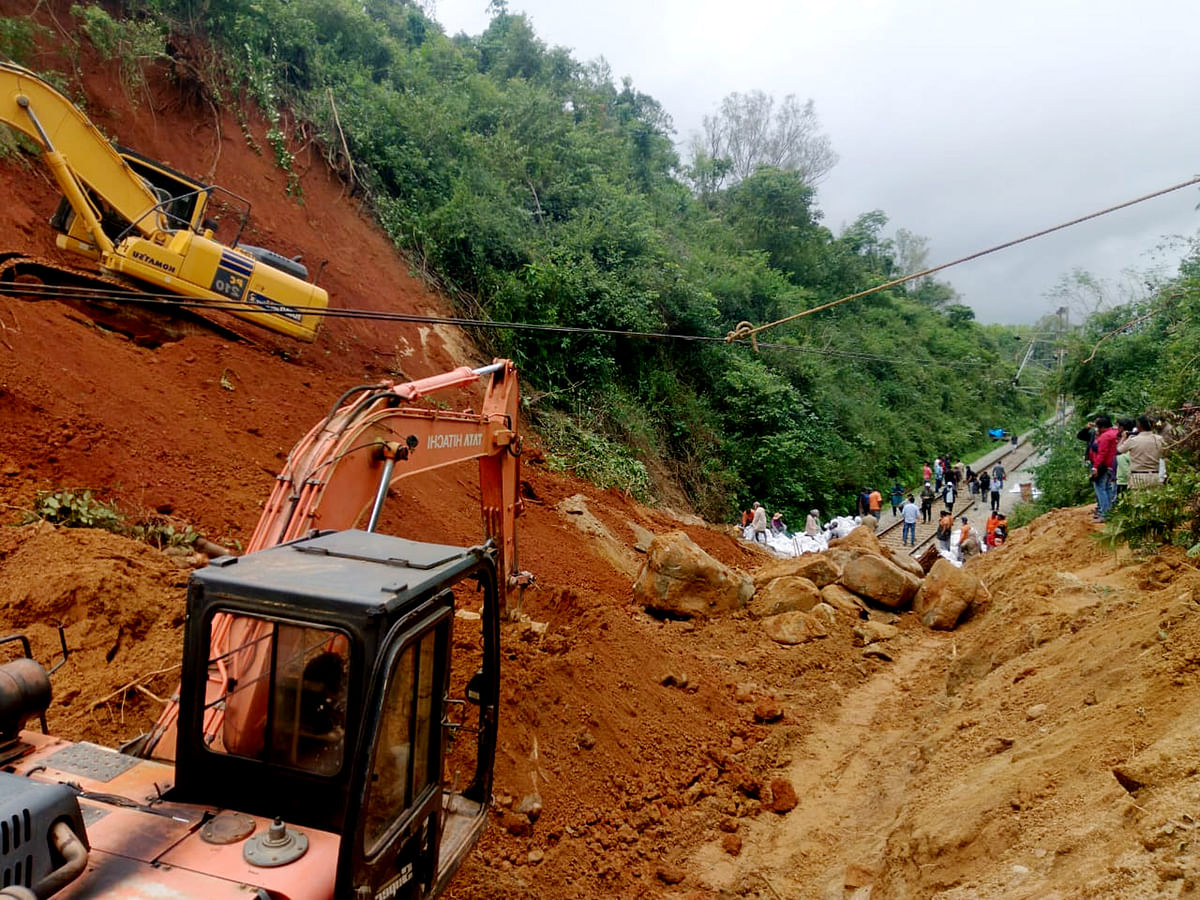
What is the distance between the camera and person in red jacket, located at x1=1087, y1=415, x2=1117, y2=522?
33.5ft

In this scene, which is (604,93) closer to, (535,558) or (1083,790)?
(535,558)

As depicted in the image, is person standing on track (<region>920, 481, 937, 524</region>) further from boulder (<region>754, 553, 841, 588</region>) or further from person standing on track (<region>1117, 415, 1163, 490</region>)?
person standing on track (<region>1117, 415, 1163, 490</region>)

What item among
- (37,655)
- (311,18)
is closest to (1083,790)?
(37,655)

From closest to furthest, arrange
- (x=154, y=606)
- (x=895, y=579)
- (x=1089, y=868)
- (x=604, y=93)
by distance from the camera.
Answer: (x=1089, y=868)
(x=154, y=606)
(x=895, y=579)
(x=604, y=93)

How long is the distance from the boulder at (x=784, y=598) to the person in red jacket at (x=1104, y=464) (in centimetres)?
380

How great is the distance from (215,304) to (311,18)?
16.8 meters

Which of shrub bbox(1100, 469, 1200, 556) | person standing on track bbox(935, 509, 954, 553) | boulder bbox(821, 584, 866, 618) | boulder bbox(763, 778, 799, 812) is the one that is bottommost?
boulder bbox(763, 778, 799, 812)

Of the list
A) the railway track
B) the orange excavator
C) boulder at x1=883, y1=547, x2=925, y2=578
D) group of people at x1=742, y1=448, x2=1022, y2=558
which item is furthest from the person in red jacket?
the orange excavator

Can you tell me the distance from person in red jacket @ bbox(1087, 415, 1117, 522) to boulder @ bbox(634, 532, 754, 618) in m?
4.95

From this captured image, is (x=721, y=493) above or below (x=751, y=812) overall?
above

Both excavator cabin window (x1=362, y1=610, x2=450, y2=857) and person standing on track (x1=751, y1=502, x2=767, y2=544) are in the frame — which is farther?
person standing on track (x1=751, y1=502, x2=767, y2=544)

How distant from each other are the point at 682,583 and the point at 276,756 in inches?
297

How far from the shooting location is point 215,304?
490cm

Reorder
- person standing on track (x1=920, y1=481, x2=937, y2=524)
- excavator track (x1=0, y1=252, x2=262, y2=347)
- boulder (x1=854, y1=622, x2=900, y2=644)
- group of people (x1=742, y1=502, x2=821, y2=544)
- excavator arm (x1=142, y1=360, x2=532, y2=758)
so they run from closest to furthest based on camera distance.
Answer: excavator arm (x1=142, y1=360, x2=532, y2=758)
excavator track (x1=0, y1=252, x2=262, y2=347)
boulder (x1=854, y1=622, x2=900, y2=644)
group of people (x1=742, y1=502, x2=821, y2=544)
person standing on track (x1=920, y1=481, x2=937, y2=524)
